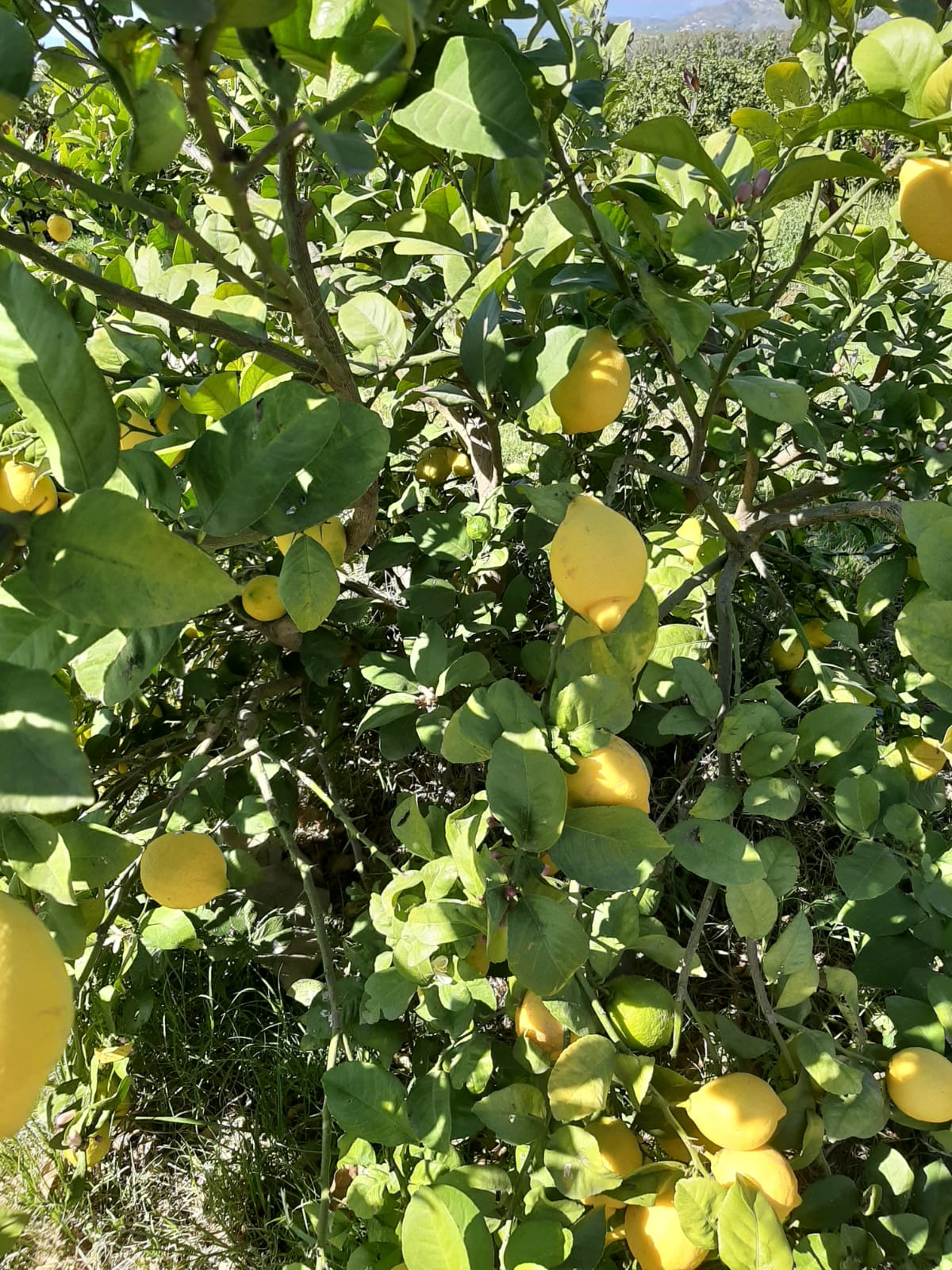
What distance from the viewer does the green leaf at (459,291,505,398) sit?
80 cm

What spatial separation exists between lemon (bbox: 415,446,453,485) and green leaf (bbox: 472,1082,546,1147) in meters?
1.17

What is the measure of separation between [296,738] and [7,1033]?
3.69ft

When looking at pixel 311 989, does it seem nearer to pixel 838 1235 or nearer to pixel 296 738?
pixel 296 738

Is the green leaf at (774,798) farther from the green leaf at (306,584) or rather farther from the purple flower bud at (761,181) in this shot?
the purple flower bud at (761,181)

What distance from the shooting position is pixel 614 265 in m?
0.84

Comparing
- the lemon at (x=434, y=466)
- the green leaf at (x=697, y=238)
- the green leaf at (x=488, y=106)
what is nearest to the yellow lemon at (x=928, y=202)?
the green leaf at (x=697, y=238)

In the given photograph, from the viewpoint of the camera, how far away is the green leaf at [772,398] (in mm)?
861

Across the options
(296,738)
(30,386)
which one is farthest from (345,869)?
(30,386)

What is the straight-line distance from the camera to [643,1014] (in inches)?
31.9

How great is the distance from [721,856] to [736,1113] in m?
0.21

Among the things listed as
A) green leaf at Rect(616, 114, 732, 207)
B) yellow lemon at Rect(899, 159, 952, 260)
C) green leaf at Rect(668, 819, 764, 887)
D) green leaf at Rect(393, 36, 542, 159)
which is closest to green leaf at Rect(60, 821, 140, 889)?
green leaf at Rect(668, 819, 764, 887)

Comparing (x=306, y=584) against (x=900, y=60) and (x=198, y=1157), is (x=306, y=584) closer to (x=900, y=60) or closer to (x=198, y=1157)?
(x=900, y=60)

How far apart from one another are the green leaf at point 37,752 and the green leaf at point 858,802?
83cm

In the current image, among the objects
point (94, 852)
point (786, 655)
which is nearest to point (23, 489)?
point (94, 852)
